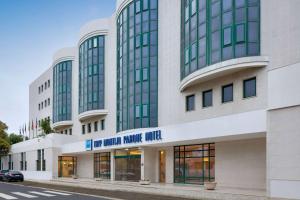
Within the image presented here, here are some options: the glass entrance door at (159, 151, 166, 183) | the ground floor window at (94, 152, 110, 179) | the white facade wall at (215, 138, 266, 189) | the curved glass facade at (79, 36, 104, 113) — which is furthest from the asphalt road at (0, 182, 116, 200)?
the curved glass facade at (79, 36, 104, 113)

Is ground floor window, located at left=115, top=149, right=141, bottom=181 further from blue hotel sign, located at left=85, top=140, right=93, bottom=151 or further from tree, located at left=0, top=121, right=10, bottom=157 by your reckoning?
tree, located at left=0, top=121, right=10, bottom=157

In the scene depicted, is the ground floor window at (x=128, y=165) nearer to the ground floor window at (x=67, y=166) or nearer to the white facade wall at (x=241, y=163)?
the white facade wall at (x=241, y=163)

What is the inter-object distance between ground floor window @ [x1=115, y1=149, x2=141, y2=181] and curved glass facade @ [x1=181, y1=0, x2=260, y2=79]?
35.1 ft

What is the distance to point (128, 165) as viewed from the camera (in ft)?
123

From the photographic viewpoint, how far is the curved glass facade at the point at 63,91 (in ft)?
182

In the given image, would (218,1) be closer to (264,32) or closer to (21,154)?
(264,32)

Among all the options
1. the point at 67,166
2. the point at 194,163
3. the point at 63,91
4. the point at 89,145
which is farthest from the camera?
the point at 63,91

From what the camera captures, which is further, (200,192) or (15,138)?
(15,138)

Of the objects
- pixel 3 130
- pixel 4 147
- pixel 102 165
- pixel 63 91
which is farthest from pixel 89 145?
pixel 3 130

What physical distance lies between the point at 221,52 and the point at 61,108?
36187mm

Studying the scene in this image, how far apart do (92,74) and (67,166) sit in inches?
553

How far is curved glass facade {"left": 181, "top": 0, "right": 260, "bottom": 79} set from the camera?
24656 millimetres

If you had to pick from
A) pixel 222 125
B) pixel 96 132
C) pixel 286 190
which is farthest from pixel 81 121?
pixel 286 190

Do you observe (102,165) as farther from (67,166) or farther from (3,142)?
(3,142)
